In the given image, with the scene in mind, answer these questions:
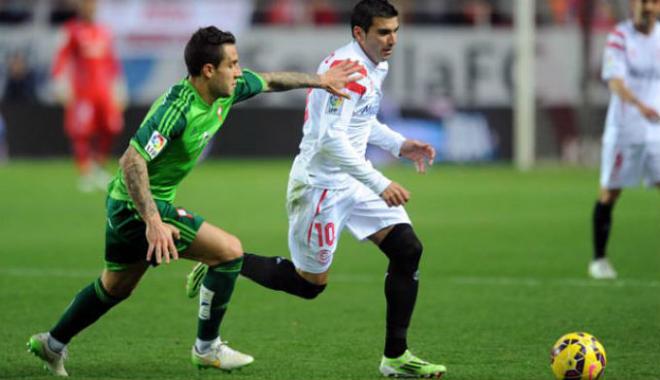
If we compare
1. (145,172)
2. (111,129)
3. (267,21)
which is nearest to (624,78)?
(145,172)

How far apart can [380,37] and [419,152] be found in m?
0.89

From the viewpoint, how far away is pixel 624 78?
10.7 meters

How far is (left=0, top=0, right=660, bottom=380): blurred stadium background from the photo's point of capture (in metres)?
7.88

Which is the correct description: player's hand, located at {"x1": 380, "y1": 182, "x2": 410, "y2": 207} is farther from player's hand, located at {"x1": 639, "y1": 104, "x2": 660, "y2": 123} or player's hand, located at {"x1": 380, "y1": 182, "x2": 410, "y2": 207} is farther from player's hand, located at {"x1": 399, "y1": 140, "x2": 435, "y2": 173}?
player's hand, located at {"x1": 639, "y1": 104, "x2": 660, "y2": 123}

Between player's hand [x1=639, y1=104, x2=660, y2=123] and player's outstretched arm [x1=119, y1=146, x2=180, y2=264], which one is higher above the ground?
player's outstretched arm [x1=119, y1=146, x2=180, y2=264]

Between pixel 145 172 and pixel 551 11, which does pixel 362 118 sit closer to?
pixel 145 172

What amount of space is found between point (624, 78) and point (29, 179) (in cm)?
1285

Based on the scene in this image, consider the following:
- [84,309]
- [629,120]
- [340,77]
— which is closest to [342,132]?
[340,77]

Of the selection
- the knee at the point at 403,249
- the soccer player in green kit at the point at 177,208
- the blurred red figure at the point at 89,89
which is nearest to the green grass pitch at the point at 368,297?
the soccer player in green kit at the point at 177,208

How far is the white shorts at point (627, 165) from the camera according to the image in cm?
1078

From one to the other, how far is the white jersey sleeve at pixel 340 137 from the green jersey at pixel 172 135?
1.83 feet

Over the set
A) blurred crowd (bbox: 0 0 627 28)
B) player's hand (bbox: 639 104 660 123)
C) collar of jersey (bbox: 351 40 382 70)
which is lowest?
blurred crowd (bbox: 0 0 627 28)

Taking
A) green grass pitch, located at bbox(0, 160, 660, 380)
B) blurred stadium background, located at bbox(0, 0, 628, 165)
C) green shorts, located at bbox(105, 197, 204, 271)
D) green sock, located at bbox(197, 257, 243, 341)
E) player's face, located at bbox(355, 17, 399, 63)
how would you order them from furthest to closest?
blurred stadium background, located at bbox(0, 0, 628, 165)
green grass pitch, located at bbox(0, 160, 660, 380)
player's face, located at bbox(355, 17, 399, 63)
green sock, located at bbox(197, 257, 243, 341)
green shorts, located at bbox(105, 197, 204, 271)

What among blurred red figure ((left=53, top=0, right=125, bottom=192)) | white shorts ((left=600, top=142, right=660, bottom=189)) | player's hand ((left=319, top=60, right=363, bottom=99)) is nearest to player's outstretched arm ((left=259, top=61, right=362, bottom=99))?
player's hand ((left=319, top=60, right=363, bottom=99))
